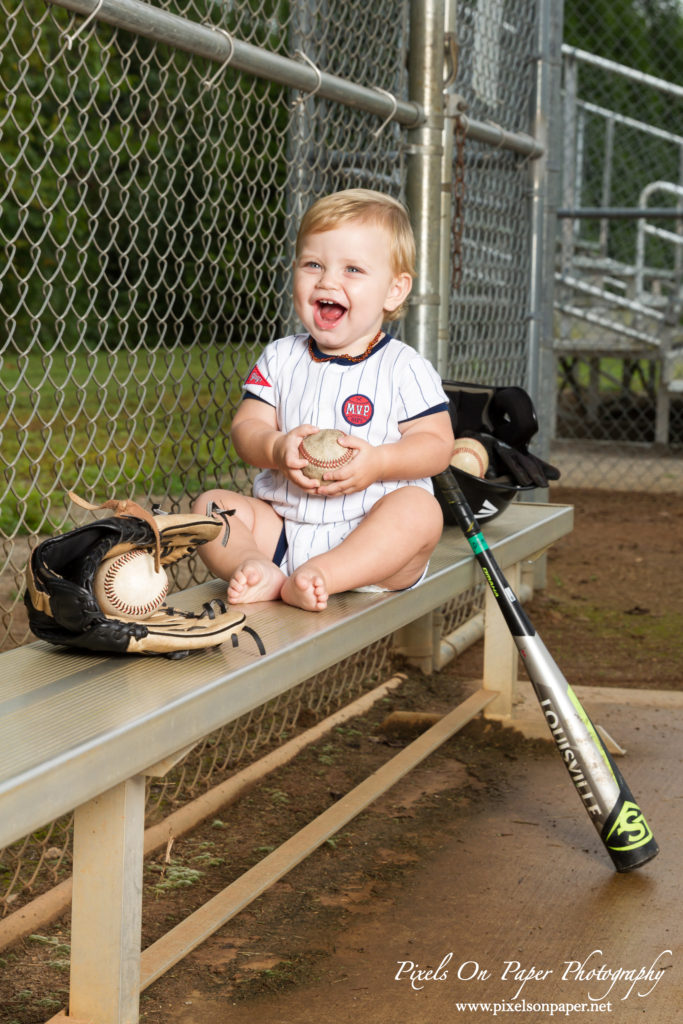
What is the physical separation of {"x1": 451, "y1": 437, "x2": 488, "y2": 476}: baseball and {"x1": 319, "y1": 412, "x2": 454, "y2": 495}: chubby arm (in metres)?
0.73

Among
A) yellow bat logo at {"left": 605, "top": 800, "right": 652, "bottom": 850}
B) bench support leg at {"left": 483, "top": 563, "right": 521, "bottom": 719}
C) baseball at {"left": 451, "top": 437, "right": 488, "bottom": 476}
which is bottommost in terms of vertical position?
yellow bat logo at {"left": 605, "top": 800, "right": 652, "bottom": 850}

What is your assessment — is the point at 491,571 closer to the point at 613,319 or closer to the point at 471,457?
the point at 471,457

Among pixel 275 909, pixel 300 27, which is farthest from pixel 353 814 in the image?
pixel 300 27

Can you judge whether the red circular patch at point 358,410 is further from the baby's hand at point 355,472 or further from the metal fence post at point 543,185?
the metal fence post at point 543,185

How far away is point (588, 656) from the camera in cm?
509

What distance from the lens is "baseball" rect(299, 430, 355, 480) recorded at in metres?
2.47

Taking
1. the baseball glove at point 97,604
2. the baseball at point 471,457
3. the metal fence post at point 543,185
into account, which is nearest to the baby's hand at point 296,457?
the baseball glove at point 97,604

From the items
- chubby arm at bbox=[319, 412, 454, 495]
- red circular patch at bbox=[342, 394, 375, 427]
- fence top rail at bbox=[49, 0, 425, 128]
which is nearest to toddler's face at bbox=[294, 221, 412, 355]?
red circular patch at bbox=[342, 394, 375, 427]

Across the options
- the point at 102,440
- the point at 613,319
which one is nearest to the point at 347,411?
the point at 102,440

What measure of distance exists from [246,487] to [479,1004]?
13.5 feet

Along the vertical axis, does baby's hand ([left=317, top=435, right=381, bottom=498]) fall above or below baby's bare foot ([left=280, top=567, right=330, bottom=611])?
above

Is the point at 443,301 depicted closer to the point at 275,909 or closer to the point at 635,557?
the point at 275,909

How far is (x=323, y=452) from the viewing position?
248cm

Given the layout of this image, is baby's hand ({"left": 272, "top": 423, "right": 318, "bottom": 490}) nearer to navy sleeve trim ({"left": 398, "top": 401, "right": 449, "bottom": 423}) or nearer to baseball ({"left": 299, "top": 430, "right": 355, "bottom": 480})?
baseball ({"left": 299, "top": 430, "right": 355, "bottom": 480})
